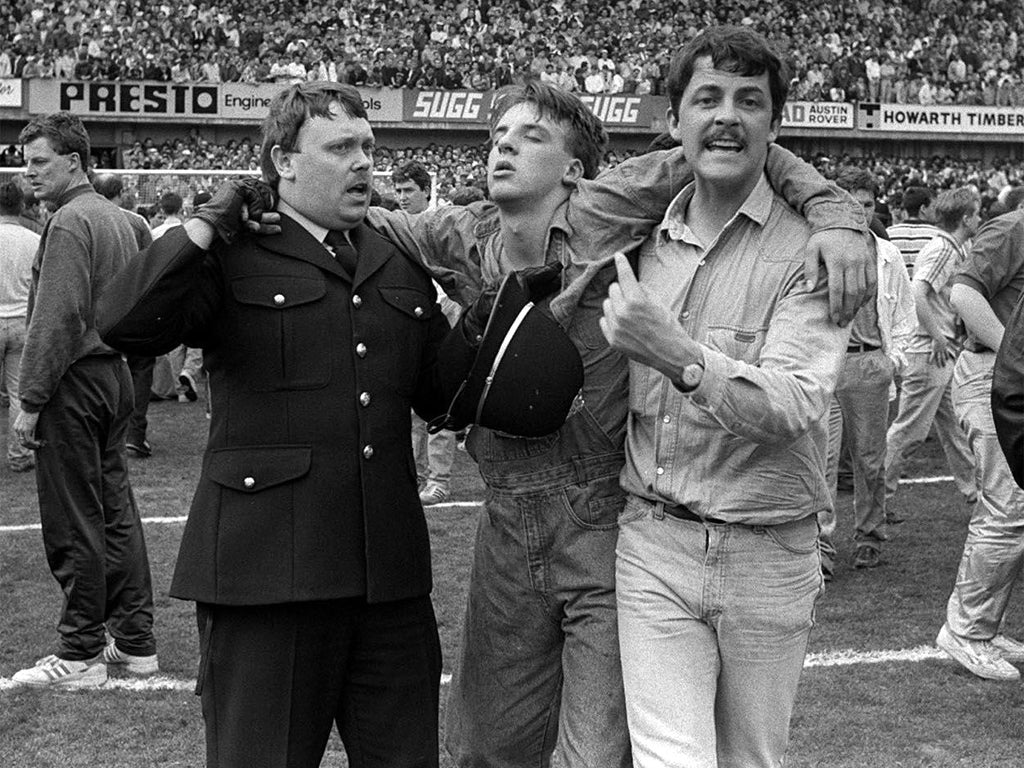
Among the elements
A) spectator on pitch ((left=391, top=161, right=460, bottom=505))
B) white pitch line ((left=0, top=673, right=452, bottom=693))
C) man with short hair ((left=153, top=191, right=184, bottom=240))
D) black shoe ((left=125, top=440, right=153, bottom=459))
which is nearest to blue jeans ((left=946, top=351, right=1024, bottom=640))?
white pitch line ((left=0, top=673, right=452, bottom=693))

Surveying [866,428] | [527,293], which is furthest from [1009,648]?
[527,293]

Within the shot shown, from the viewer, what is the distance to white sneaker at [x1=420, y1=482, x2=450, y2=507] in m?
8.94

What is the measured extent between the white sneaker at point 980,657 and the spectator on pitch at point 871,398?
1.33 metres

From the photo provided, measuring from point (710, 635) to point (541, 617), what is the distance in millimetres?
420

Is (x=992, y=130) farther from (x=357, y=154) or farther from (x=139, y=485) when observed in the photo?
(x=357, y=154)

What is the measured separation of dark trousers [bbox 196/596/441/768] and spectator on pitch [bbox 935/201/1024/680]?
9.71ft

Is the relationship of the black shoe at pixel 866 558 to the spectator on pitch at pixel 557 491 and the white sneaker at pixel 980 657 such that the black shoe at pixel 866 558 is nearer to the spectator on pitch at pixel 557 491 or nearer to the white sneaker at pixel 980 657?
the white sneaker at pixel 980 657

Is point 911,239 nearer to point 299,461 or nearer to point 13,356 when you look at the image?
point 13,356

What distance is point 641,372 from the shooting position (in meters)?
2.99

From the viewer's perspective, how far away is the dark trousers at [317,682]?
305cm

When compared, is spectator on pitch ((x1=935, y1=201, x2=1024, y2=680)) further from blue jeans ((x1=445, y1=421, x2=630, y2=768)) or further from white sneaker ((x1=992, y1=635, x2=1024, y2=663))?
blue jeans ((x1=445, y1=421, x2=630, y2=768))

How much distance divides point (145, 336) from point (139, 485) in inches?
267

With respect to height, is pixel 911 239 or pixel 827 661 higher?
pixel 911 239

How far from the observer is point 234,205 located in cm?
302
